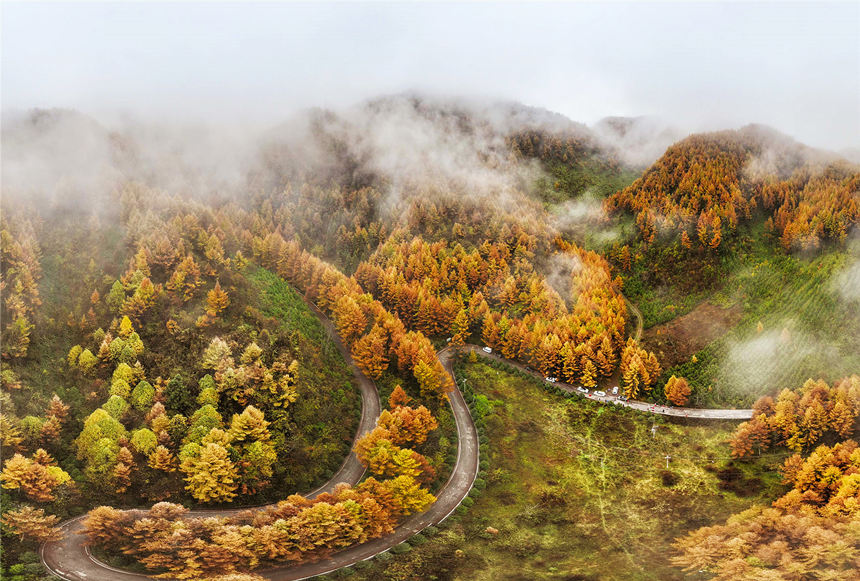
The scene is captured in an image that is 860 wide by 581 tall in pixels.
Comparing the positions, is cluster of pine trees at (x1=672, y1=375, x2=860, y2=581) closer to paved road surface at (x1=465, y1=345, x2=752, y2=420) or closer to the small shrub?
paved road surface at (x1=465, y1=345, x2=752, y2=420)

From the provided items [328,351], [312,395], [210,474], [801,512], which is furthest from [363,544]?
[801,512]

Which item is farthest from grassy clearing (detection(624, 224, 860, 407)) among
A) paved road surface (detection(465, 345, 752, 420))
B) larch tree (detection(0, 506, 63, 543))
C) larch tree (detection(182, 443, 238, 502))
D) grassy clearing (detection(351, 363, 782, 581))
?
larch tree (detection(0, 506, 63, 543))

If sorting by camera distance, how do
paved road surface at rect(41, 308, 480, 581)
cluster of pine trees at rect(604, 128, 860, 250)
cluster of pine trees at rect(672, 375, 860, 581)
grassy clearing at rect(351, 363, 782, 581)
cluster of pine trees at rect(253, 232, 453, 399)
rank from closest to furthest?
paved road surface at rect(41, 308, 480, 581) < cluster of pine trees at rect(672, 375, 860, 581) < grassy clearing at rect(351, 363, 782, 581) < cluster of pine trees at rect(253, 232, 453, 399) < cluster of pine trees at rect(604, 128, 860, 250)

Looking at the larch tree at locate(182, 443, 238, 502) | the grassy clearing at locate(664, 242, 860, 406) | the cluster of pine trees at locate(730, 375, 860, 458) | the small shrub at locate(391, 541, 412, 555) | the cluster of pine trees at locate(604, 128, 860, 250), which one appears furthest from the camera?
the cluster of pine trees at locate(604, 128, 860, 250)

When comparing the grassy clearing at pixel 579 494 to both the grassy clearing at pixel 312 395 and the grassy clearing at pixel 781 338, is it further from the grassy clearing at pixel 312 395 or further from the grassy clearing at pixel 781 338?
the grassy clearing at pixel 312 395

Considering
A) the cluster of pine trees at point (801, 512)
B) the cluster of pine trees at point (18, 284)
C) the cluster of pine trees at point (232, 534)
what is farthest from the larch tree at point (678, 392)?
the cluster of pine trees at point (18, 284)

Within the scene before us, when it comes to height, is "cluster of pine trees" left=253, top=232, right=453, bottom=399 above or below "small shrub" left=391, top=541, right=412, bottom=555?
above

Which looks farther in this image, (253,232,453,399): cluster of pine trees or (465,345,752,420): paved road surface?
(465,345,752,420): paved road surface
